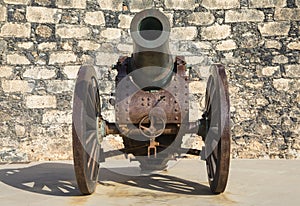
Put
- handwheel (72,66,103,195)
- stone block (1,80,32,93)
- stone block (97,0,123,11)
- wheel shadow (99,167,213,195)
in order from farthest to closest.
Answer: stone block (97,0,123,11), stone block (1,80,32,93), wheel shadow (99,167,213,195), handwheel (72,66,103,195)

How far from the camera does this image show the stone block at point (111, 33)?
561 centimetres

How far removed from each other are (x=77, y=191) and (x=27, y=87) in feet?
7.30

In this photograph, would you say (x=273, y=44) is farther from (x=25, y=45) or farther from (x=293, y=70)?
(x=25, y=45)

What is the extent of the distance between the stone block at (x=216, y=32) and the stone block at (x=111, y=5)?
1.04 metres

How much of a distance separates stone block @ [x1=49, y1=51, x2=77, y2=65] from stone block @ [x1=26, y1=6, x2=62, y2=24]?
375 mm

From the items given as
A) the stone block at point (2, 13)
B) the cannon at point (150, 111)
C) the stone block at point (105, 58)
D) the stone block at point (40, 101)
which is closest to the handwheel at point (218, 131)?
the cannon at point (150, 111)

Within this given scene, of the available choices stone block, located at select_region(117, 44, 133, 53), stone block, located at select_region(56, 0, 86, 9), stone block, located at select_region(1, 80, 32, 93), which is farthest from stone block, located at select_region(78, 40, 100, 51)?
stone block, located at select_region(1, 80, 32, 93)

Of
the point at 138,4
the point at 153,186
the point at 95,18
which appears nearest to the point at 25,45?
the point at 95,18

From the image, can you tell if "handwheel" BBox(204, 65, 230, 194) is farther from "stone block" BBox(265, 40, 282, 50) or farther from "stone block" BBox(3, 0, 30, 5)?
"stone block" BBox(3, 0, 30, 5)

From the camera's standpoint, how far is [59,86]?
5.42 meters

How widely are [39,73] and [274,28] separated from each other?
2.79 metres

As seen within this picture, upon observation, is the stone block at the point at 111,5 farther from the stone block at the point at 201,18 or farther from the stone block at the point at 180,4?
the stone block at the point at 201,18

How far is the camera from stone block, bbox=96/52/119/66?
5.61 meters

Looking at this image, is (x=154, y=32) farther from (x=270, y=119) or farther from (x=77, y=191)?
Answer: (x=270, y=119)
